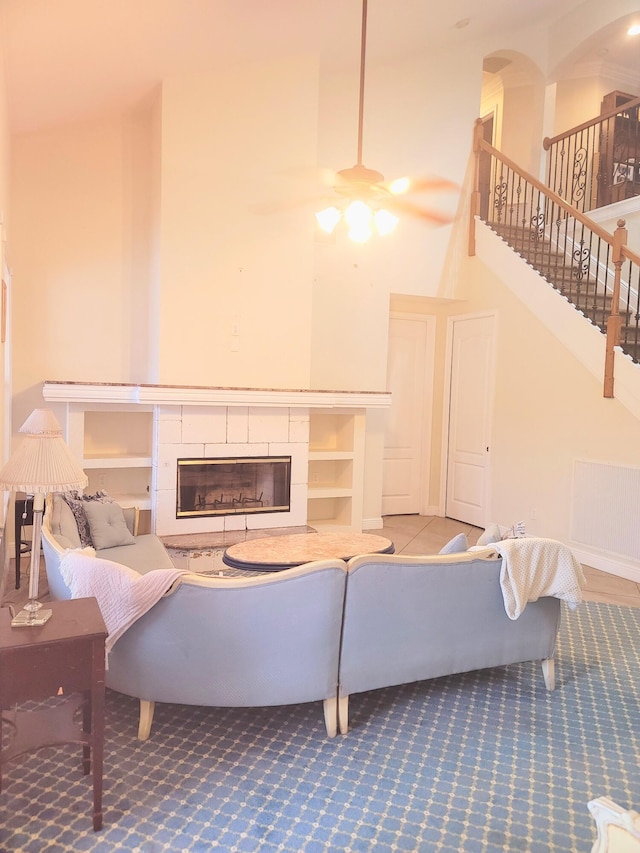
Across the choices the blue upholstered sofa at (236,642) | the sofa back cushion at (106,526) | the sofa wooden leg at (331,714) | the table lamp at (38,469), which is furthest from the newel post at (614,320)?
the table lamp at (38,469)

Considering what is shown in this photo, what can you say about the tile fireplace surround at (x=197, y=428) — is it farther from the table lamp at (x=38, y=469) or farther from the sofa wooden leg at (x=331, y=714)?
the sofa wooden leg at (x=331, y=714)

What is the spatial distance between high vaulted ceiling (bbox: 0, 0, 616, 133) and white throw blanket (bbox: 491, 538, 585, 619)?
361cm

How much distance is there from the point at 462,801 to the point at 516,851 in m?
0.26

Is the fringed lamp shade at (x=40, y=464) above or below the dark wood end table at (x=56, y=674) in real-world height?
above

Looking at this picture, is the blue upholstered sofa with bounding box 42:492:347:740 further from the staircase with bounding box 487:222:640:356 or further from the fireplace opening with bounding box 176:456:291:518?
the staircase with bounding box 487:222:640:356

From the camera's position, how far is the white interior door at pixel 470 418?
6.49 metres

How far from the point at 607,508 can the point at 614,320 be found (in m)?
1.55

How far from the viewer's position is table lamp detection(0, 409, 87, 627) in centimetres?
207

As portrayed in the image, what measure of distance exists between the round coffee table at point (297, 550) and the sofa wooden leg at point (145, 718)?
128cm

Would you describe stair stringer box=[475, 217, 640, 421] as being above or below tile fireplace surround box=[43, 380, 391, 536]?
above

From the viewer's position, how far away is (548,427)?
5.64 meters

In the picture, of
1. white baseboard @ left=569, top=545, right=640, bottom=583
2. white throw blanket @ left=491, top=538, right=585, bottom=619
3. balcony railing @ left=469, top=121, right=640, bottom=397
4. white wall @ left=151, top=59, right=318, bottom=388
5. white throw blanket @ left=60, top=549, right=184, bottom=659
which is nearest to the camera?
white throw blanket @ left=60, top=549, right=184, bottom=659

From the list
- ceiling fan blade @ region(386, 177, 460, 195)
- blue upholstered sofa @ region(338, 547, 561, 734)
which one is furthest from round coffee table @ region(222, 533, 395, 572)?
ceiling fan blade @ region(386, 177, 460, 195)

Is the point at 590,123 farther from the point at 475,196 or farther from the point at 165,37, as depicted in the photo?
the point at 165,37
